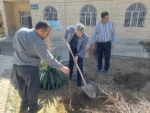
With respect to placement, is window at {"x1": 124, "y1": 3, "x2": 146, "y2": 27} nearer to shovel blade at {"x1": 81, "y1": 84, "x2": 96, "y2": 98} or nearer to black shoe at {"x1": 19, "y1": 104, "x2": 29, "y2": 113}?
shovel blade at {"x1": 81, "y1": 84, "x2": 96, "y2": 98}

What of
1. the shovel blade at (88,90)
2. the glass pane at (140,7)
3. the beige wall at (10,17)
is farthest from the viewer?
the beige wall at (10,17)

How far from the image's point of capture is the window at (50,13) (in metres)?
9.77

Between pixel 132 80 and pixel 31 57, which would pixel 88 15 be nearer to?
pixel 132 80

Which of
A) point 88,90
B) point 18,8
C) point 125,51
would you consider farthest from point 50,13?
point 88,90

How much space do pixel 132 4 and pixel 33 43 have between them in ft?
25.3

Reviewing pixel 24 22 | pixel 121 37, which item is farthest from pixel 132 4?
pixel 24 22

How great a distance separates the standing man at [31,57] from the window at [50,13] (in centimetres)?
790

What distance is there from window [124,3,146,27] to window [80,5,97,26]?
6.45 ft

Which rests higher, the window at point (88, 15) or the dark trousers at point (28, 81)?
the window at point (88, 15)

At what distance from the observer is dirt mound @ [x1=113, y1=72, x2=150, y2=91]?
390 centimetres

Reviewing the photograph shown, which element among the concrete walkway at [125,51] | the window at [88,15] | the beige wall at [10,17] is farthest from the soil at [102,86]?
the beige wall at [10,17]

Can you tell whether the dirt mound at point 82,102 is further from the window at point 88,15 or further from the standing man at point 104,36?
the window at point 88,15

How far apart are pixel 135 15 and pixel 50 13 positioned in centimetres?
548

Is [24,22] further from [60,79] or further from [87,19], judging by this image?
[60,79]
